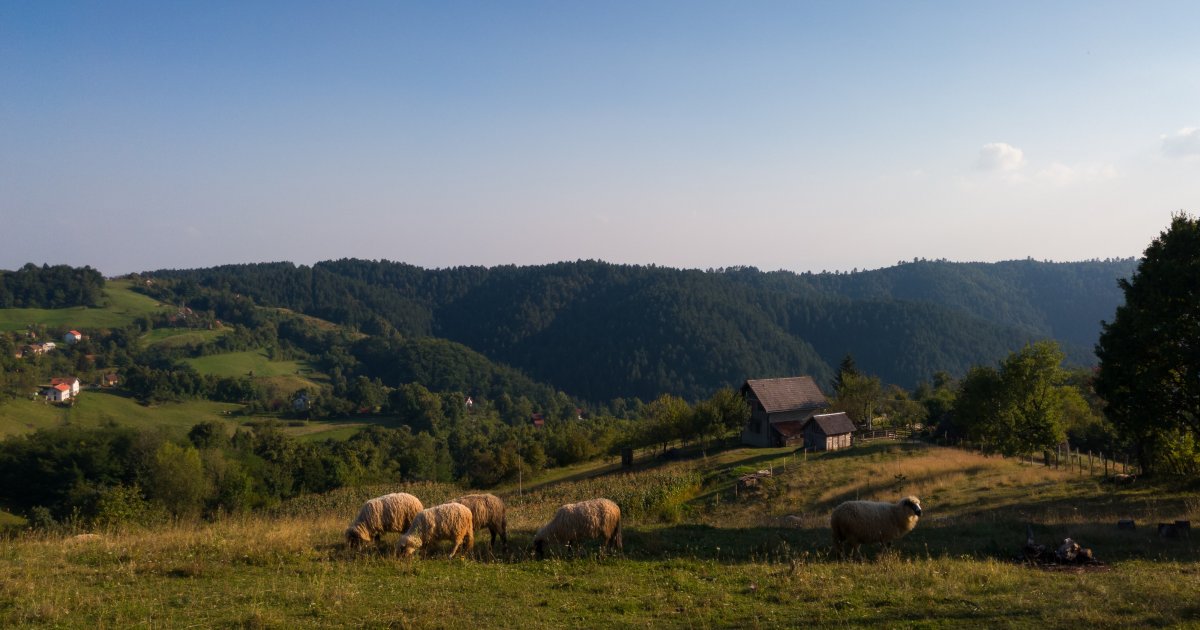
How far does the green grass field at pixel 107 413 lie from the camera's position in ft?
268

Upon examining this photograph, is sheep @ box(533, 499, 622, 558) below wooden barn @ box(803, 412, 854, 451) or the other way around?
the other way around

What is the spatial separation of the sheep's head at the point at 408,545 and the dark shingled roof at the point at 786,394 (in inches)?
1787

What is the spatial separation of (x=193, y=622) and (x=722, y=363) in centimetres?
18214

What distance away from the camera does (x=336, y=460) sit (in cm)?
7200

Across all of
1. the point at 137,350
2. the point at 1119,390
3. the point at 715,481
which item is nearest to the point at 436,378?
the point at 137,350

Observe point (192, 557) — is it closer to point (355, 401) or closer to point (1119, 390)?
point (1119, 390)

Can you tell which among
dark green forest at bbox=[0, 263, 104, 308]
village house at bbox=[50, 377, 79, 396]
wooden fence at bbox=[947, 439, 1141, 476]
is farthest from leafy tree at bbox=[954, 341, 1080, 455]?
dark green forest at bbox=[0, 263, 104, 308]

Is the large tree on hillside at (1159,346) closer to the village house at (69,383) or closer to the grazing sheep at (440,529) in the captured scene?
the grazing sheep at (440,529)

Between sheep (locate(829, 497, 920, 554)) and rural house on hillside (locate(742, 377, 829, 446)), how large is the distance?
40494mm

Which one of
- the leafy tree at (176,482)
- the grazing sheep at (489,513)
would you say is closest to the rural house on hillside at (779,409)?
the grazing sheep at (489,513)

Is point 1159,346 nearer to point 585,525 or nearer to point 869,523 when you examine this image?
point 869,523

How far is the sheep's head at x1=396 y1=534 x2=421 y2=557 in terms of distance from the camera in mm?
13477

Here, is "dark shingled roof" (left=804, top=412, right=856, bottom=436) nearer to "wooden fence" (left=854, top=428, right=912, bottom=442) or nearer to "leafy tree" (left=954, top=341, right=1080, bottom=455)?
"wooden fence" (left=854, top=428, right=912, bottom=442)

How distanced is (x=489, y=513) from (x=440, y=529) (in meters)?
1.52
